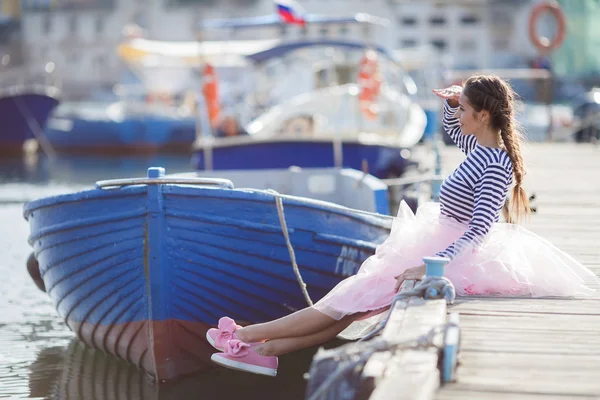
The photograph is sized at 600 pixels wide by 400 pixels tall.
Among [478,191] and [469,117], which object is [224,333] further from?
[469,117]

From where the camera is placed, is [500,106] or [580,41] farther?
[580,41]

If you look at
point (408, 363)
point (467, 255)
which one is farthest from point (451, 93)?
point (408, 363)

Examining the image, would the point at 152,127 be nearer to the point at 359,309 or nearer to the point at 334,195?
the point at 334,195

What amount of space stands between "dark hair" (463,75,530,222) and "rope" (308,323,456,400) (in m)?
1.39

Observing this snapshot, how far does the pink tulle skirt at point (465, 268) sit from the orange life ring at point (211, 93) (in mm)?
9626

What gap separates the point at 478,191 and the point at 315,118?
10177mm

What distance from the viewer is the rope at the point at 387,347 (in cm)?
371

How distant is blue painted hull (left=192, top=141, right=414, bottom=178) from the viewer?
13492mm

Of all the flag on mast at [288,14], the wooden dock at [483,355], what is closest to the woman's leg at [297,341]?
the wooden dock at [483,355]

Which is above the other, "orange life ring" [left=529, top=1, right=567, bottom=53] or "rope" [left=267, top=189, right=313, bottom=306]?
"orange life ring" [left=529, top=1, right=567, bottom=53]

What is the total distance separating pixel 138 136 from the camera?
35969 millimetres

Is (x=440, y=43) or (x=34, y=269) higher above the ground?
(x=440, y=43)

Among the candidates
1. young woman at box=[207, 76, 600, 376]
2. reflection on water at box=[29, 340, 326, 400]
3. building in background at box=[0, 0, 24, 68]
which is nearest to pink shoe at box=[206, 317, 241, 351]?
young woman at box=[207, 76, 600, 376]

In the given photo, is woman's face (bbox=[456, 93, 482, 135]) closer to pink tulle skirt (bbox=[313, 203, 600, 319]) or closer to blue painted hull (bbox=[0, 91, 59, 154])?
pink tulle skirt (bbox=[313, 203, 600, 319])
